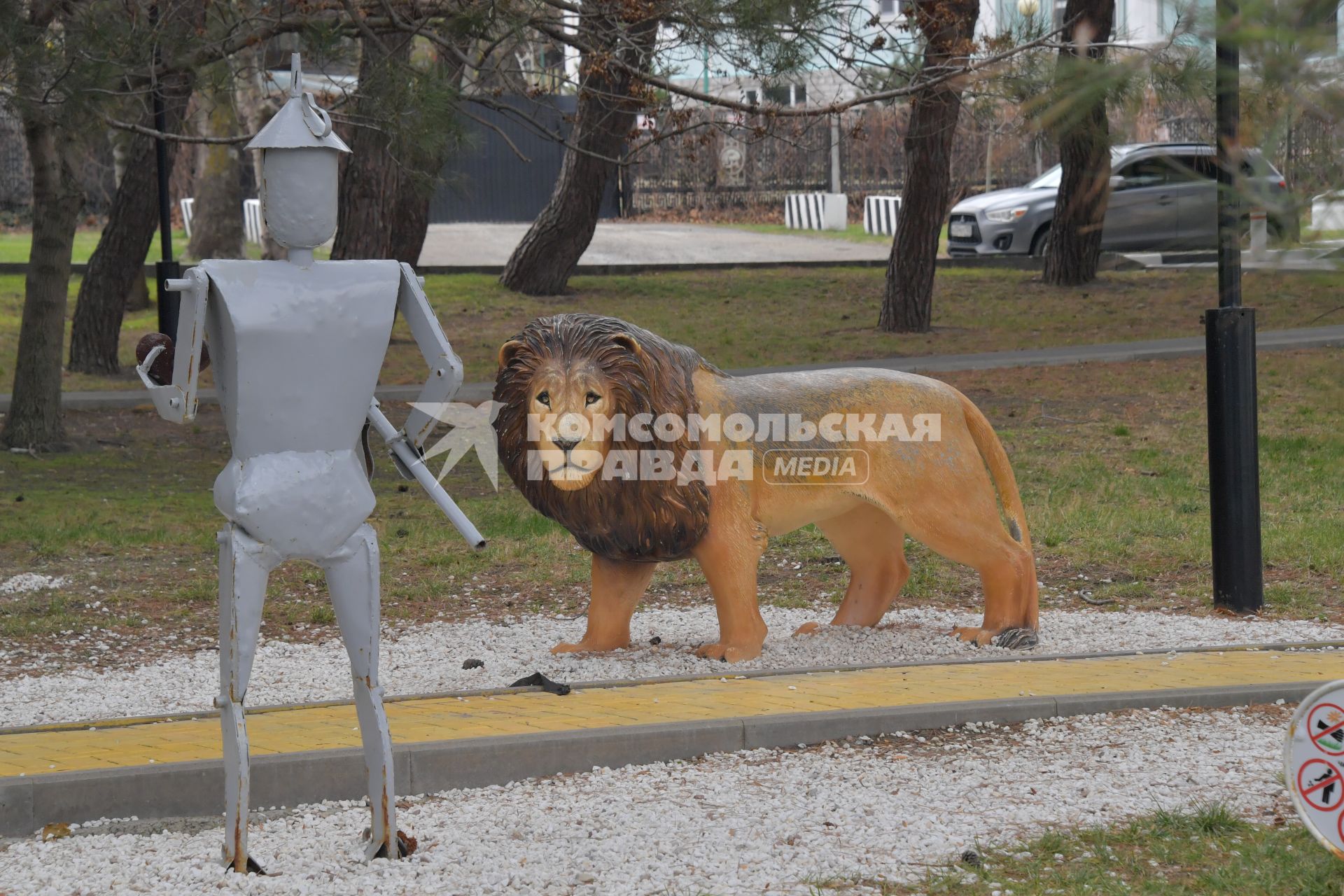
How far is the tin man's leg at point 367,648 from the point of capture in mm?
4535

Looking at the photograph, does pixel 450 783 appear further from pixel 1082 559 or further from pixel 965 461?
pixel 1082 559

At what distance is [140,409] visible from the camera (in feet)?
46.6

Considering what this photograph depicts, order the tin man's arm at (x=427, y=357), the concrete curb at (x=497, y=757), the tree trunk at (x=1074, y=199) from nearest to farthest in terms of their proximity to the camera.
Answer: the tin man's arm at (x=427, y=357)
the concrete curb at (x=497, y=757)
the tree trunk at (x=1074, y=199)

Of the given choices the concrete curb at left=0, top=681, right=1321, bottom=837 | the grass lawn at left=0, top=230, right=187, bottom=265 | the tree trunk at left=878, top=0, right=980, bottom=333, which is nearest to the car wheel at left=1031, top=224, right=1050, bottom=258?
the tree trunk at left=878, top=0, right=980, bottom=333

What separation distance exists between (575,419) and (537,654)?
135cm

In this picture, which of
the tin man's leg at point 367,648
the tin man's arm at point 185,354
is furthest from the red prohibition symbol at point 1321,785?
the tin man's arm at point 185,354

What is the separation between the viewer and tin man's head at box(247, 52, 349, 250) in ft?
14.9

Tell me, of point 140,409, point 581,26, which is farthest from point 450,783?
point 140,409

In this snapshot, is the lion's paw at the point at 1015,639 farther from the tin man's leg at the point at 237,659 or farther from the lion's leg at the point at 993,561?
the tin man's leg at the point at 237,659

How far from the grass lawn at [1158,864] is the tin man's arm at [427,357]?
1.75 m

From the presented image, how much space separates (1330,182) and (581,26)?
25.3ft

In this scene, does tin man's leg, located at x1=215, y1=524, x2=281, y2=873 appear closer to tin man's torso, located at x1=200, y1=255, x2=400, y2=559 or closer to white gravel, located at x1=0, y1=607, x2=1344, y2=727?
tin man's torso, located at x1=200, y1=255, x2=400, y2=559

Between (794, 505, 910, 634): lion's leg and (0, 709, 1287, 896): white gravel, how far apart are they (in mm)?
1784

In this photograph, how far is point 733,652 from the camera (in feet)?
21.7
